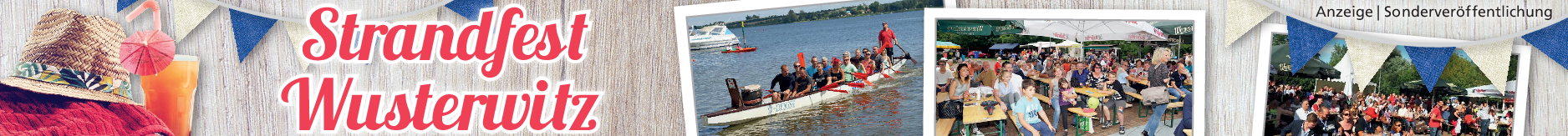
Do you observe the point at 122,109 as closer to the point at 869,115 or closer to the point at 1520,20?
the point at 869,115

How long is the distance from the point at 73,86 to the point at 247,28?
61cm

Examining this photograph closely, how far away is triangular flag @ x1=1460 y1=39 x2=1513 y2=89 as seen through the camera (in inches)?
100

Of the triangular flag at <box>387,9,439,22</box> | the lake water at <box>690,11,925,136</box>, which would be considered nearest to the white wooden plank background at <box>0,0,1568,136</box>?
the triangular flag at <box>387,9,439,22</box>

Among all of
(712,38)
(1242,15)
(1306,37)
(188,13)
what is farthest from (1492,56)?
(188,13)

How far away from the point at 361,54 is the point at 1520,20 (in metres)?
3.11

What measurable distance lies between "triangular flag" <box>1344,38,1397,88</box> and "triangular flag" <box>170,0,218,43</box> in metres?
3.07

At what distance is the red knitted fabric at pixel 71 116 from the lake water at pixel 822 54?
5.53 ft

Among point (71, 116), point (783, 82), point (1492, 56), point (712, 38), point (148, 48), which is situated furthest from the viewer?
point (71, 116)

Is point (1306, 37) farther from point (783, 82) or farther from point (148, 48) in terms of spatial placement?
point (148, 48)

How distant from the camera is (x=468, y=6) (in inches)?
107

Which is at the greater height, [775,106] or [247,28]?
[247,28]

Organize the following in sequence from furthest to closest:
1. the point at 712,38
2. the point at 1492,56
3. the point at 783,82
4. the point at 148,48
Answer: the point at 148,48
the point at 783,82
the point at 712,38
the point at 1492,56

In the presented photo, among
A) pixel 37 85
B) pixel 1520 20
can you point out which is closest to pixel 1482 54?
pixel 1520 20

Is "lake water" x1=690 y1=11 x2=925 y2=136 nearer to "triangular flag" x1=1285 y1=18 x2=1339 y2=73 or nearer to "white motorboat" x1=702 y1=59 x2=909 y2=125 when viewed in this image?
"white motorboat" x1=702 y1=59 x2=909 y2=125
